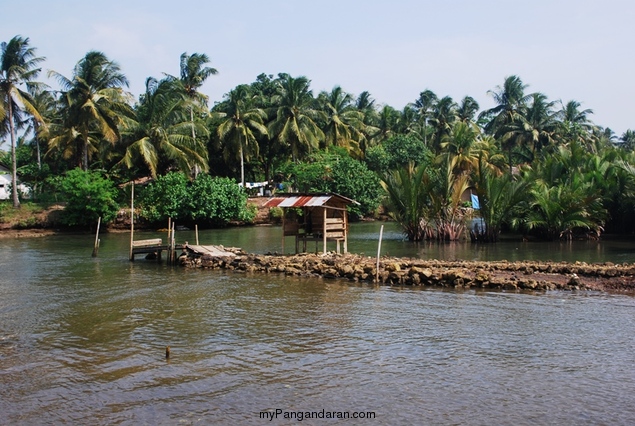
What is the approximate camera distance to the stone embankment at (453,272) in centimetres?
1738

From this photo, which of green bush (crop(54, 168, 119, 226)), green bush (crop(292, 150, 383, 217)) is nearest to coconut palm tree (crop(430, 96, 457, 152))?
green bush (crop(292, 150, 383, 217))

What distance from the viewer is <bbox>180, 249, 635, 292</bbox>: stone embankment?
17.4 metres

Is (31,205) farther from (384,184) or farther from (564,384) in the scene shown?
(564,384)

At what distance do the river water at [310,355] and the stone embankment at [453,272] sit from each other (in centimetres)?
73

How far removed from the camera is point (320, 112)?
53.8 meters

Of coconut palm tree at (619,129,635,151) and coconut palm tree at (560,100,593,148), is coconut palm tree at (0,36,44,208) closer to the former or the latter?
coconut palm tree at (560,100,593,148)

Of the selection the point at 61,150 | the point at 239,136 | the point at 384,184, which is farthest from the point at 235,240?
the point at 61,150

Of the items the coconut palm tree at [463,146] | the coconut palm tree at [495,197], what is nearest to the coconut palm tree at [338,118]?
the coconut palm tree at [463,146]

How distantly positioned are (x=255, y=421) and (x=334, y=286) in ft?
34.0

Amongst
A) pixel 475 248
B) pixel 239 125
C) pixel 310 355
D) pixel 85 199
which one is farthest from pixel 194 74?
pixel 310 355

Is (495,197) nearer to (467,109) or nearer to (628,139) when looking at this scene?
(467,109)

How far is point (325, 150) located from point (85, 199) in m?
20.4

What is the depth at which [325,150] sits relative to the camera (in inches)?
2073

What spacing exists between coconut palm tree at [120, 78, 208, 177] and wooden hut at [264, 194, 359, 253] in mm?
21174
